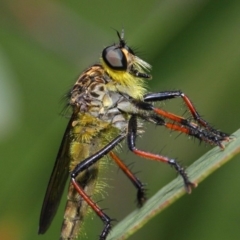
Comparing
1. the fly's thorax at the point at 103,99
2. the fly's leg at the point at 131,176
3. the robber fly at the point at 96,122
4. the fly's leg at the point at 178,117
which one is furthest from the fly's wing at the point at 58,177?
the fly's leg at the point at 178,117

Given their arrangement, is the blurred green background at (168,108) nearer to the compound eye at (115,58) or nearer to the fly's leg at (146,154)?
the fly's leg at (146,154)

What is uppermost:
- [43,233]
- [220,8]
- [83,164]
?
[220,8]

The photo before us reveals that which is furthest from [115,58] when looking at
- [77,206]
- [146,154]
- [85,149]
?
[77,206]

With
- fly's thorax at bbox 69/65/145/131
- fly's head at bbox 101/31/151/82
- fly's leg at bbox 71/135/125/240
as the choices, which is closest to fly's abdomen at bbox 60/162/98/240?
fly's leg at bbox 71/135/125/240

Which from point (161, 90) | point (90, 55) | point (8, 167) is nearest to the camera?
point (161, 90)

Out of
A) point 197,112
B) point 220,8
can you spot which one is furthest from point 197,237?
point 220,8

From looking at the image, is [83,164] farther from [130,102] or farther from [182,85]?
[182,85]

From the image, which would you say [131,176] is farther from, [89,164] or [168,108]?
[168,108]
